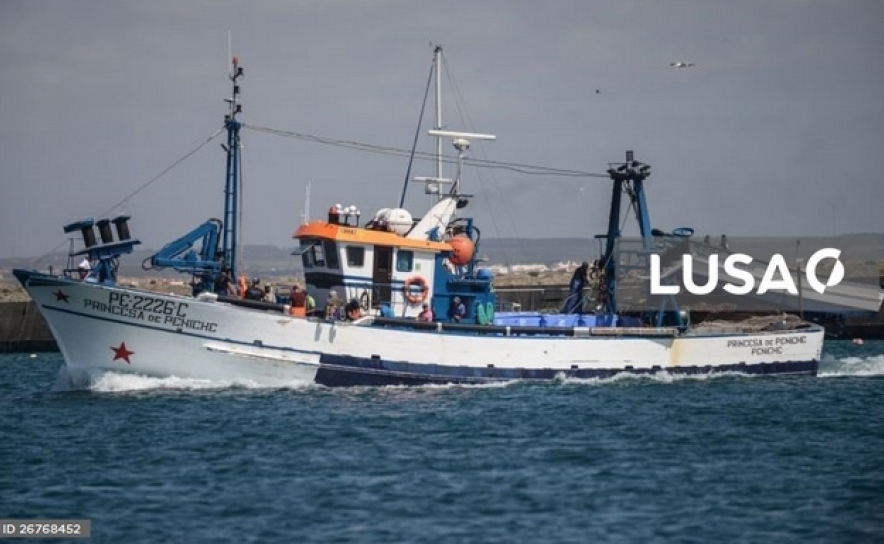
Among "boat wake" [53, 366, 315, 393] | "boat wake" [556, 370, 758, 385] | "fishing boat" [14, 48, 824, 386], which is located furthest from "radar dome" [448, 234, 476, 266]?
"boat wake" [53, 366, 315, 393]

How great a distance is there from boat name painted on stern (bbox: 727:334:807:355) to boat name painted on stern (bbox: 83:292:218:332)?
616 inches

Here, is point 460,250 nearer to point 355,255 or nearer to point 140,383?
point 355,255

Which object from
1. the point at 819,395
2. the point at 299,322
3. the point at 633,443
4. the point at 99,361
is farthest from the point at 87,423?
the point at 819,395

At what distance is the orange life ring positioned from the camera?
37000 millimetres

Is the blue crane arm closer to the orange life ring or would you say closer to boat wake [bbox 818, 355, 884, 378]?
the orange life ring

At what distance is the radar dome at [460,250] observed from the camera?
125 ft

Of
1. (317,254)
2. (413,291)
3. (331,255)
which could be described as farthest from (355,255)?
(413,291)

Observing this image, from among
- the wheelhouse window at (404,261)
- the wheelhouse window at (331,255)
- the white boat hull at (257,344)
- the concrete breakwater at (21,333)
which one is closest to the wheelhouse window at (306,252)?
the wheelhouse window at (331,255)

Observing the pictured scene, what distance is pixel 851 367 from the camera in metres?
45.0

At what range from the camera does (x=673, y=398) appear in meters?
34.9

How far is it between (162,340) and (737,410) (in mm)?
13893

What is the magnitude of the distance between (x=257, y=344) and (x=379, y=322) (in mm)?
3118

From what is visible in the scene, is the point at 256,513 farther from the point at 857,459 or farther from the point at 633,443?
the point at 857,459

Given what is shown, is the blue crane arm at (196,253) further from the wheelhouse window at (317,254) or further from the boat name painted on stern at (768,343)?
the boat name painted on stern at (768,343)
